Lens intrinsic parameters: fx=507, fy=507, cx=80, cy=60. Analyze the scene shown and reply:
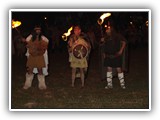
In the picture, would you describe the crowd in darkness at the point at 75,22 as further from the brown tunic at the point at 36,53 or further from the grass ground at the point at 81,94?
the brown tunic at the point at 36,53

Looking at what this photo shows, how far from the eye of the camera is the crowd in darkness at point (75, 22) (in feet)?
86.9

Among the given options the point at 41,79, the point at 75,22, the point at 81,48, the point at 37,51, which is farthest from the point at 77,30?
the point at 75,22

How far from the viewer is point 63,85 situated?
12547 mm

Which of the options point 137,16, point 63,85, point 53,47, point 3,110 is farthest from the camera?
point 137,16

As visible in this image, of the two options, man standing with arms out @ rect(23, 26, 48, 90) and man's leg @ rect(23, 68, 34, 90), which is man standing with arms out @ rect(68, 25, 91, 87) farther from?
man's leg @ rect(23, 68, 34, 90)

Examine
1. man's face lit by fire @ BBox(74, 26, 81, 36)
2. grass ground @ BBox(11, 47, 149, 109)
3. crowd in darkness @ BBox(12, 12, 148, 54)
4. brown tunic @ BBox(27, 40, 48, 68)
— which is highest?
crowd in darkness @ BBox(12, 12, 148, 54)

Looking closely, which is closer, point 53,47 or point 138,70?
point 138,70

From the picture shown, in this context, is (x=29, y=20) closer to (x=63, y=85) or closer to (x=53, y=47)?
(x=53, y=47)

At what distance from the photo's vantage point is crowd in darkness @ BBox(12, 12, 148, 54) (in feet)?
86.9

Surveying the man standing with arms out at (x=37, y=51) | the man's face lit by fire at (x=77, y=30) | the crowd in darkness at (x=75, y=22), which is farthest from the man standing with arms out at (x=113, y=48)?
the crowd in darkness at (x=75, y=22)

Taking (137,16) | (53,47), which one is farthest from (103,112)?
(137,16)

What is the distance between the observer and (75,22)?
94.0 feet

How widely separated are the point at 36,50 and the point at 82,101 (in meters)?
1.65

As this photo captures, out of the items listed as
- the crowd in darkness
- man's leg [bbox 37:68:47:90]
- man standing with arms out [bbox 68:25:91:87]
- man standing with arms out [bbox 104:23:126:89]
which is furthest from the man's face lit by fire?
the crowd in darkness
